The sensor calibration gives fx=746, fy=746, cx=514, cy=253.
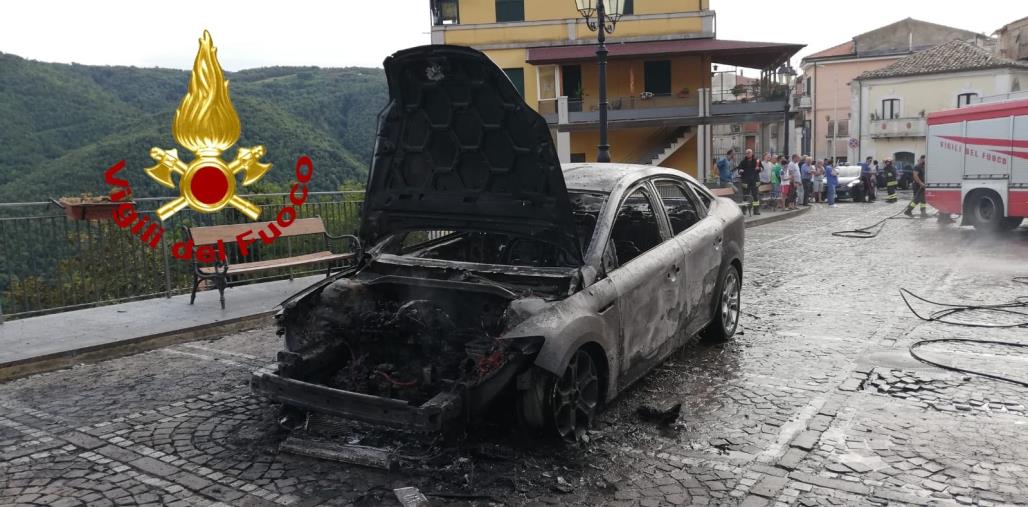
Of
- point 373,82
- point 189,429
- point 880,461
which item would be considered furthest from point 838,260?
point 373,82

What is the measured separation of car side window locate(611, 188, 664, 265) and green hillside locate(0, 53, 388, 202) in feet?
35.5

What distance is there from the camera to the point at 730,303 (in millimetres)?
6992

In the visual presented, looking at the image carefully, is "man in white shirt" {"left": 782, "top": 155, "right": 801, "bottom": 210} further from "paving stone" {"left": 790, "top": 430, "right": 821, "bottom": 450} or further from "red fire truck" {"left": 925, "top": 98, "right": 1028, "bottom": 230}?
"paving stone" {"left": 790, "top": 430, "right": 821, "bottom": 450}

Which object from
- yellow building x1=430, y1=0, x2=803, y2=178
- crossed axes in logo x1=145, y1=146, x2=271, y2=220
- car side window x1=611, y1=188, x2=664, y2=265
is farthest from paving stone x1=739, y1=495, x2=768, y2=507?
yellow building x1=430, y1=0, x2=803, y2=178

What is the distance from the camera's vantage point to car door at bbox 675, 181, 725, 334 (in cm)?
590

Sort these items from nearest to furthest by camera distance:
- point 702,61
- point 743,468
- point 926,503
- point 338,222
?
point 926,503
point 743,468
point 338,222
point 702,61

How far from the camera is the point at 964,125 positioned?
55.1 ft

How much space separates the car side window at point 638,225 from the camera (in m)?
5.62

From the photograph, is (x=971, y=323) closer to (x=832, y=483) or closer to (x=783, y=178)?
(x=832, y=483)

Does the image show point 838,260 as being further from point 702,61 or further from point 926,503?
point 702,61

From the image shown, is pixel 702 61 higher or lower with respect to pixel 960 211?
higher

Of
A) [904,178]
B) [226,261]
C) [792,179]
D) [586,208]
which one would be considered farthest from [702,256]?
[904,178]

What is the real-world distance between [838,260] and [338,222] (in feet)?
27.2

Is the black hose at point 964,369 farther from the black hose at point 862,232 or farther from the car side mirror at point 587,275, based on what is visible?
the black hose at point 862,232
